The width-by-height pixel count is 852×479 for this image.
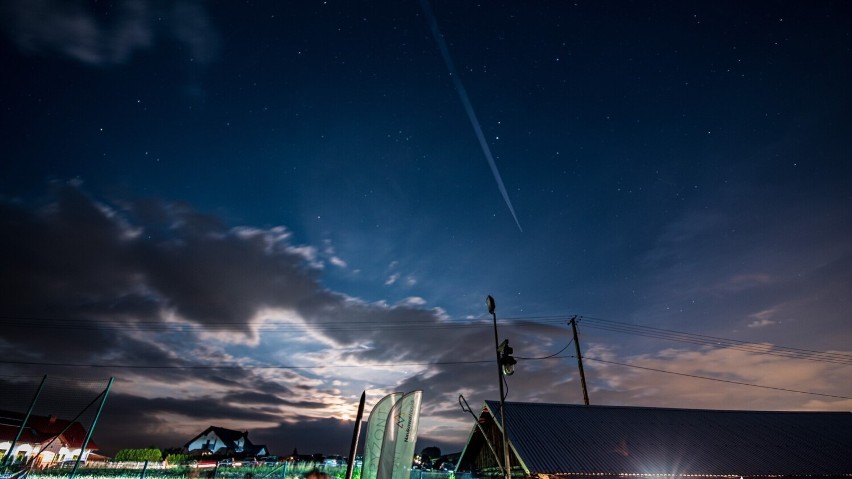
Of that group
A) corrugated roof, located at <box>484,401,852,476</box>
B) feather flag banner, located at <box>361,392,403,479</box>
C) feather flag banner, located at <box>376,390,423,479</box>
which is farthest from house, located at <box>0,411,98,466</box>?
corrugated roof, located at <box>484,401,852,476</box>

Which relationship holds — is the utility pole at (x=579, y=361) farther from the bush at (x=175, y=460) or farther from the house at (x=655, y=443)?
the bush at (x=175, y=460)

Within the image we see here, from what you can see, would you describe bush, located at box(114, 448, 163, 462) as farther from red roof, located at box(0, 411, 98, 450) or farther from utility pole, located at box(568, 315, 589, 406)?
utility pole, located at box(568, 315, 589, 406)

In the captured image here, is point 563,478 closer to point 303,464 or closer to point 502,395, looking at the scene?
point 502,395

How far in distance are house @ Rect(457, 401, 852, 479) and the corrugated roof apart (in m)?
0.05

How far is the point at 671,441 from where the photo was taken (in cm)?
2114

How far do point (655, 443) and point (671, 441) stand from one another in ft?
3.89

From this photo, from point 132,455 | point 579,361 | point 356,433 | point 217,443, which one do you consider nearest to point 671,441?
point 579,361

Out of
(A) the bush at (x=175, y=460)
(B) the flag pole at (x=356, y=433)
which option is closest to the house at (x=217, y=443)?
(A) the bush at (x=175, y=460)

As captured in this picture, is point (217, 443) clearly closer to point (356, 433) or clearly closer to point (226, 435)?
point (226, 435)

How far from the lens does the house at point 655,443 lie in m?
18.5

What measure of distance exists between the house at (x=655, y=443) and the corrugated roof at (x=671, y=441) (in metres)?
0.05

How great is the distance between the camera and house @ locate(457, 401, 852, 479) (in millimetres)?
18500

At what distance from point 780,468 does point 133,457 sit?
5312cm

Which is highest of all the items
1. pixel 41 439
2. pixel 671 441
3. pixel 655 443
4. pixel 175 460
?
pixel 671 441
